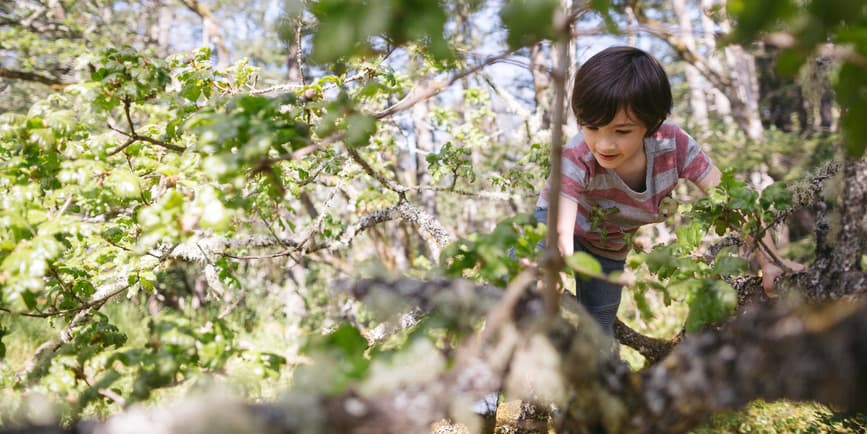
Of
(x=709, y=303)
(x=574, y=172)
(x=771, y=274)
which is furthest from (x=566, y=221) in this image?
(x=709, y=303)

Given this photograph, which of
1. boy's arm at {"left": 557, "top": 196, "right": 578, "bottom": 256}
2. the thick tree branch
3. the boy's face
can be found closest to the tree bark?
the boy's face

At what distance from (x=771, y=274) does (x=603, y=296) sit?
3.66 feet

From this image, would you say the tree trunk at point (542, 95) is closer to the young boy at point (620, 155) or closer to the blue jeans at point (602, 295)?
the blue jeans at point (602, 295)

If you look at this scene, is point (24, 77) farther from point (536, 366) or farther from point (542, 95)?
point (536, 366)

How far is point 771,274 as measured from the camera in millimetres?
1599

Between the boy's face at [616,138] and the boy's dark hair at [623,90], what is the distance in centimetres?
3

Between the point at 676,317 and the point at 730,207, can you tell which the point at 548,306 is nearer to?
the point at 730,207

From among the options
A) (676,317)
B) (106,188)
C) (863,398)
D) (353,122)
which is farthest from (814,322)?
(676,317)

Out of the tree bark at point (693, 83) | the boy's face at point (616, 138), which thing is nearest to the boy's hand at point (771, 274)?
the boy's face at point (616, 138)

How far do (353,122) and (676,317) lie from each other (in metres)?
5.24

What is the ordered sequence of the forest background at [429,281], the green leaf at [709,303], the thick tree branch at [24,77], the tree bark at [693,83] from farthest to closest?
the tree bark at [693,83]
the thick tree branch at [24,77]
the green leaf at [709,303]
the forest background at [429,281]

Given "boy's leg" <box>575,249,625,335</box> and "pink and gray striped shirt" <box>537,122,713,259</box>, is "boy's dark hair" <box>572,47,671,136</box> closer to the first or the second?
"pink and gray striped shirt" <box>537,122,713,259</box>

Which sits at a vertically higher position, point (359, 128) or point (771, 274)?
point (359, 128)

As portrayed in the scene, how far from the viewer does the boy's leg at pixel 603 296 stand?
267 centimetres
